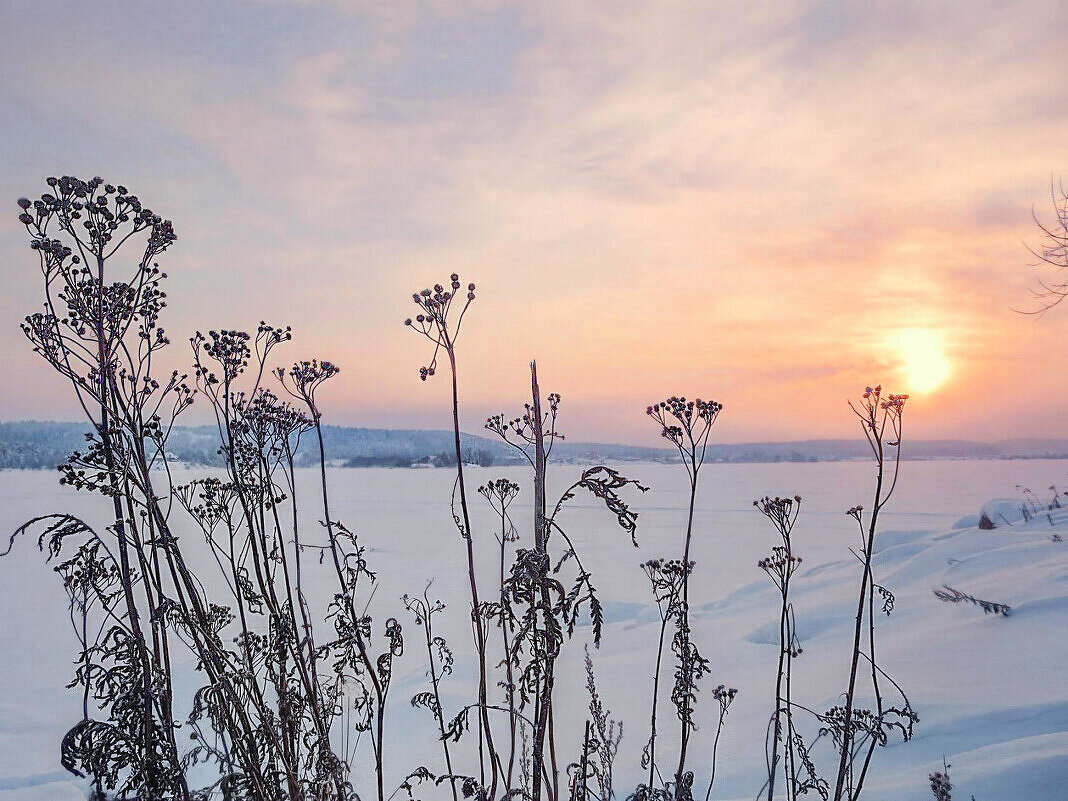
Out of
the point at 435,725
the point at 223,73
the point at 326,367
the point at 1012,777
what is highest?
the point at 223,73

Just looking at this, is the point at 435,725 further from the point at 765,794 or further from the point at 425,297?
the point at 425,297

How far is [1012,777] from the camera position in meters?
4.12

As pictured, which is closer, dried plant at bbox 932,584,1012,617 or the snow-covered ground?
the snow-covered ground

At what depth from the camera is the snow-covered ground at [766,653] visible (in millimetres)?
5016

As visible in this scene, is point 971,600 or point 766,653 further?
point 766,653

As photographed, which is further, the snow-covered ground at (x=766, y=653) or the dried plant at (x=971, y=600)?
the dried plant at (x=971, y=600)

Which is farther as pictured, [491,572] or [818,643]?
[491,572]

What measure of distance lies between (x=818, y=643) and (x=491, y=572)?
642 cm

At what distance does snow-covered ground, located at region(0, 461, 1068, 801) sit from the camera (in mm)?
5016

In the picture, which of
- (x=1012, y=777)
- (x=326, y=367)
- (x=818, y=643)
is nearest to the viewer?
(x=326, y=367)

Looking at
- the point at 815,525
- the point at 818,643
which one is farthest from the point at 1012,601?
the point at 815,525

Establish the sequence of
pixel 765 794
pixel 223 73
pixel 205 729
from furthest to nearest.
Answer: pixel 205 729
pixel 223 73
pixel 765 794

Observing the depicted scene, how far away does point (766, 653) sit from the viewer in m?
8.30

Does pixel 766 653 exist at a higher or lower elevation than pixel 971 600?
lower
